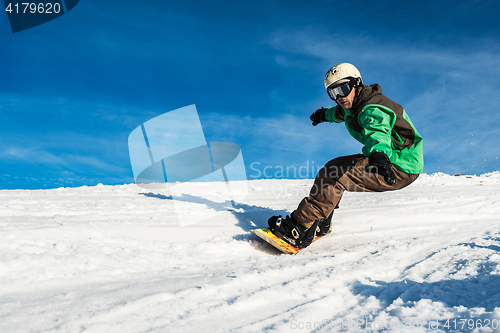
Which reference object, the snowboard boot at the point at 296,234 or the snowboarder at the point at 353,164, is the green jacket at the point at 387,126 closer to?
the snowboarder at the point at 353,164

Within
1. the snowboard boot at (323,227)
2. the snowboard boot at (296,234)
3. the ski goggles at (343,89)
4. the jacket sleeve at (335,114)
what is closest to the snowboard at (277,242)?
the snowboard boot at (296,234)

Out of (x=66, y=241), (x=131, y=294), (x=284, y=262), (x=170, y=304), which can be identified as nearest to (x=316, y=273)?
(x=284, y=262)

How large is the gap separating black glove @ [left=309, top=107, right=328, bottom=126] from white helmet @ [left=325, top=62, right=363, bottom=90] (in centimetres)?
111

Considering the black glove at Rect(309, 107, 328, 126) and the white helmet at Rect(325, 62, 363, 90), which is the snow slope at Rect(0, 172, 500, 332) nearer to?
the black glove at Rect(309, 107, 328, 126)

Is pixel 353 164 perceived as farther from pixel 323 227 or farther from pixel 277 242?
pixel 277 242

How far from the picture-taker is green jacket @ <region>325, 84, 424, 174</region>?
8.79ft

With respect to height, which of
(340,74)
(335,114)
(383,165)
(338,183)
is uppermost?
(340,74)

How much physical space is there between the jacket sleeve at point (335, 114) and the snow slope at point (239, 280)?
4.93ft

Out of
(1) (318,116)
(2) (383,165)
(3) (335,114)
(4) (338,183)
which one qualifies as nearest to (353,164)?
(4) (338,183)

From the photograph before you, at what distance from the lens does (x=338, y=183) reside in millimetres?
3012

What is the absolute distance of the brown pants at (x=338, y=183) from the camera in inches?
119

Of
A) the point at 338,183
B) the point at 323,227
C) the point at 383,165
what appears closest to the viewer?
the point at 383,165

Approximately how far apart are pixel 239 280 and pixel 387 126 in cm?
191

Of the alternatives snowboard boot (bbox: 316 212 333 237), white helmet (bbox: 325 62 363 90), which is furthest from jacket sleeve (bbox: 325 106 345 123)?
snowboard boot (bbox: 316 212 333 237)
